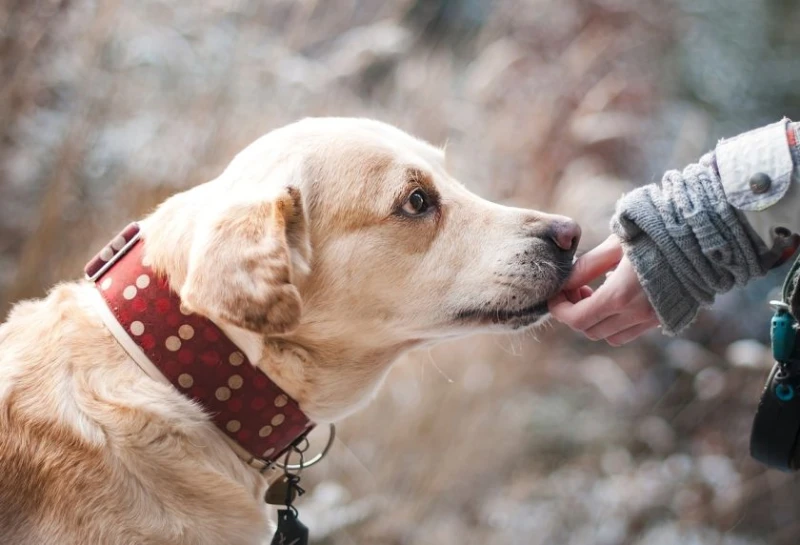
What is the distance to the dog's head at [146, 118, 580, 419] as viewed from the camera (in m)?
1.69

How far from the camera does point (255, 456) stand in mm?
1677

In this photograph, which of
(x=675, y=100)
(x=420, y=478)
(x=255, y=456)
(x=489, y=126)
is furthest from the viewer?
(x=675, y=100)

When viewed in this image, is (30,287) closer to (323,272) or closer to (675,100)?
(323,272)

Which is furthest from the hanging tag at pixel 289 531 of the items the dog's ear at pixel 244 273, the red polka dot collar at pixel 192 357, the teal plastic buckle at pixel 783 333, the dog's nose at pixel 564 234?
the teal plastic buckle at pixel 783 333

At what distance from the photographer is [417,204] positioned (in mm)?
1811

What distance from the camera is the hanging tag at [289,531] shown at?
1.76m

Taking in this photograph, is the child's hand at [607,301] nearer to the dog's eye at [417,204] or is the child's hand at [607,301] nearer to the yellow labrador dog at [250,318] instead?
the yellow labrador dog at [250,318]

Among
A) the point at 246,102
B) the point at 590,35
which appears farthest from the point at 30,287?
the point at 590,35

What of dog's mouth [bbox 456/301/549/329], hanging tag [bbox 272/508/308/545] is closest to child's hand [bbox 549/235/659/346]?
dog's mouth [bbox 456/301/549/329]

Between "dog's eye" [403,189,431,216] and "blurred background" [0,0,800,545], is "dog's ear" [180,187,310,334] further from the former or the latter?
"blurred background" [0,0,800,545]

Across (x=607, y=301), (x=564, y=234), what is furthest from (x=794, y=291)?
(x=564, y=234)

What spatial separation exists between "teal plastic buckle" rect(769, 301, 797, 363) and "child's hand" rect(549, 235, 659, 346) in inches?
10.3

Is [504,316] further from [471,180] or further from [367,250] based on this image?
[471,180]

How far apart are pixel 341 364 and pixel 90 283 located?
61cm
